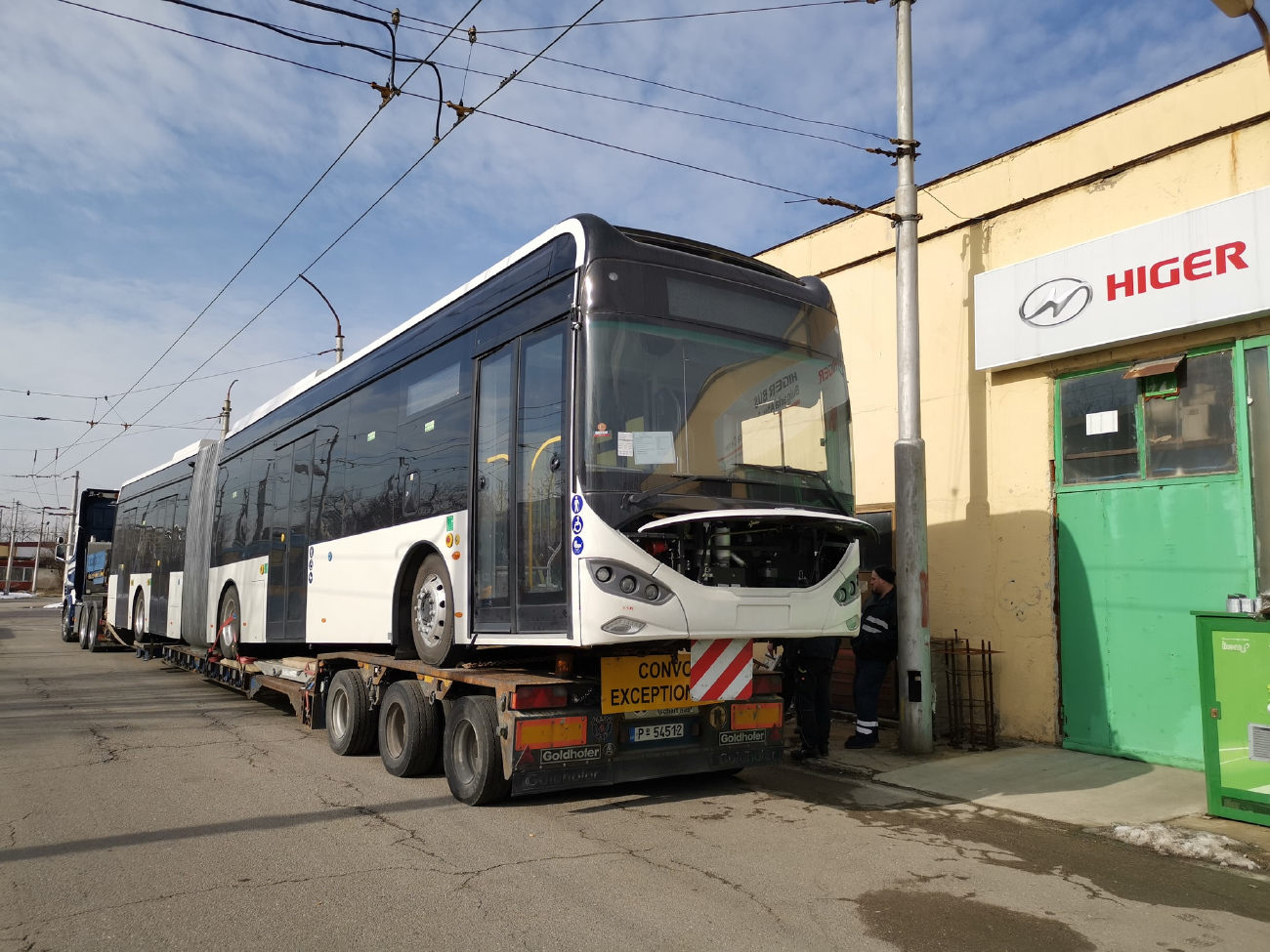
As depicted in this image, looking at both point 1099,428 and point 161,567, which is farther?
point 161,567

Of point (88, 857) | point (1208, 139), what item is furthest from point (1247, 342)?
point (88, 857)

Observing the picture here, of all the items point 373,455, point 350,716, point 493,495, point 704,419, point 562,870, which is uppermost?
point 373,455

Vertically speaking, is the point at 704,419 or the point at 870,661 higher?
the point at 704,419

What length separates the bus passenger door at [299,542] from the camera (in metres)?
10.3

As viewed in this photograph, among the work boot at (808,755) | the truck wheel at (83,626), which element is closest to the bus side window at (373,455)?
the work boot at (808,755)

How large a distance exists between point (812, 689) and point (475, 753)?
138 inches

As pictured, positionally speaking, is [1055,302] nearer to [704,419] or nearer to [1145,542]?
[1145,542]

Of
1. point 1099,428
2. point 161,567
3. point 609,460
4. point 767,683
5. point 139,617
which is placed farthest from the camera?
point 139,617

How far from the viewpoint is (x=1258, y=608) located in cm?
633

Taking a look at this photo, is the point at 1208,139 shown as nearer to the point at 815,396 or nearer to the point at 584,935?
the point at 815,396

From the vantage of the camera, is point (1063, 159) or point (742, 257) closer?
point (742, 257)

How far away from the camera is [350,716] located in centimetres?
870

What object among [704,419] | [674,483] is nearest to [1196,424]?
[704,419]

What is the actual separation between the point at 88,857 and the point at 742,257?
18.4ft
